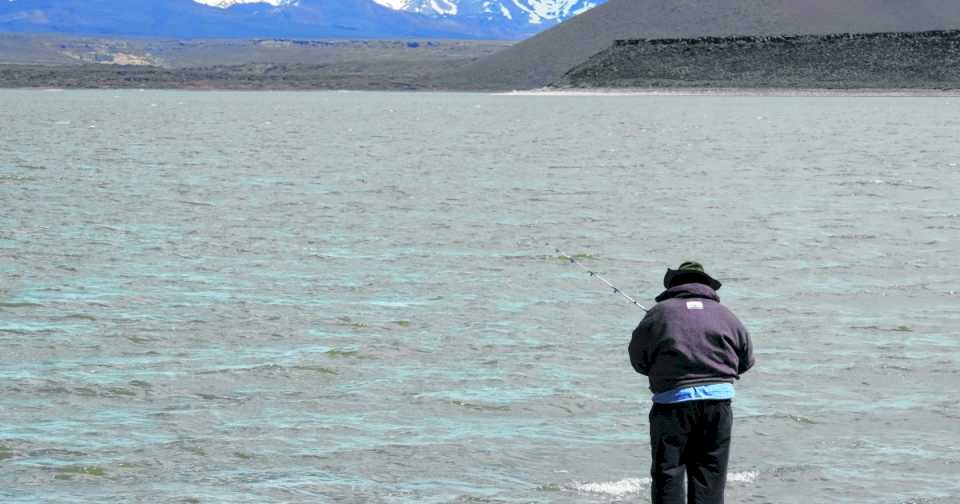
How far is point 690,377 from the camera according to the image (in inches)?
329

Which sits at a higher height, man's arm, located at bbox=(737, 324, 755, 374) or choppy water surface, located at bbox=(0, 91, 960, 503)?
man's arm, located at bbox=(737, 324, 755, 374)

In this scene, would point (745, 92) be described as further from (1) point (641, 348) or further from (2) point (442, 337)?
(1) point (641, 348)

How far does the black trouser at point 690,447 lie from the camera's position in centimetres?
840

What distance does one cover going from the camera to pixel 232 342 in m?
15.6

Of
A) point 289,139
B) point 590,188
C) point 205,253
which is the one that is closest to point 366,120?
point 289,139

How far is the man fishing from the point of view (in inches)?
329

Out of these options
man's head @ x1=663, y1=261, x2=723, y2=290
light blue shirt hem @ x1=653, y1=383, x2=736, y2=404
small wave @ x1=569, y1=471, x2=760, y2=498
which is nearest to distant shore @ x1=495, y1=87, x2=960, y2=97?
small wave @ x1=569, y1=471, x2=760, y2=498

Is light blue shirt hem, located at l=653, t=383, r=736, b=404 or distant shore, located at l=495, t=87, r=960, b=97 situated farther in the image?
distant shore, located at l=495, t=87, r=960, b=97

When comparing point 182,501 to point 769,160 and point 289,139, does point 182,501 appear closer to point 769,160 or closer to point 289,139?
point 769,160

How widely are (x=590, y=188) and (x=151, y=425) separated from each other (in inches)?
939

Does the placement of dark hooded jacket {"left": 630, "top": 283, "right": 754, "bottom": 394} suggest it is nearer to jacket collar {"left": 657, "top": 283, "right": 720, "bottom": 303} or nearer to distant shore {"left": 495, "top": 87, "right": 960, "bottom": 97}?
jacket collar {"left": 657, "top": 283, "right": 720, "bottom": 303}

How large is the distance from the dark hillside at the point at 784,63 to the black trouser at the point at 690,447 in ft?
515

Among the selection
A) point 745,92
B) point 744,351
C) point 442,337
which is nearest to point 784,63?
point 745,92

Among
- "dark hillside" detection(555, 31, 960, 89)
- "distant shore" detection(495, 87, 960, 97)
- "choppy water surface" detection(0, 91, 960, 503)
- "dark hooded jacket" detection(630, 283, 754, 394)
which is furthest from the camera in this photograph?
"dark hillside" detection(555, 31, 960, 89)
